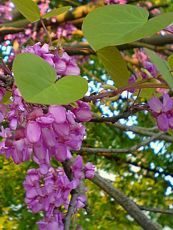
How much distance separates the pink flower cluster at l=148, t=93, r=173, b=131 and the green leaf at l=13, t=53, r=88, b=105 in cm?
28

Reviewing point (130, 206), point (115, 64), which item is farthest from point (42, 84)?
point (130, 206)

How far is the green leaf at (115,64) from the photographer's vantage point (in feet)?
3.00

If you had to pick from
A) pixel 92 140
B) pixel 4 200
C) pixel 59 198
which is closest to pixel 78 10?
pixel 92 140

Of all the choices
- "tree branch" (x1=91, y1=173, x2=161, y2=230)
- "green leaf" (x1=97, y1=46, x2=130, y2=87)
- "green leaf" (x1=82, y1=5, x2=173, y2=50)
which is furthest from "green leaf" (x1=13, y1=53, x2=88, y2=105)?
"tree branch" (x1=91, y1=173, x2=161, y2=230)

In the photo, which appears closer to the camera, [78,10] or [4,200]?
[4,200]

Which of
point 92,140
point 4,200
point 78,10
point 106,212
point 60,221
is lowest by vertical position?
point 106,212

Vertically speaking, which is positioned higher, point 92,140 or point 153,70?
point 153,70

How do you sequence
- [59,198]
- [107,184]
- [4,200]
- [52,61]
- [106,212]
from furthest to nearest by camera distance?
[106,212] < [4,200] < [107,184] < [59,198] < [52,61]

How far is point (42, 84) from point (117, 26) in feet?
0.39

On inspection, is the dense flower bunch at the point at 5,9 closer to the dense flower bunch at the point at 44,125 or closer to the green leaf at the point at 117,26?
the dense flower bunch at the point at 44,125

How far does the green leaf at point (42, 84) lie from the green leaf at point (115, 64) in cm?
18

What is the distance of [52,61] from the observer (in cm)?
84

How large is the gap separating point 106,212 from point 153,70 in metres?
2.34

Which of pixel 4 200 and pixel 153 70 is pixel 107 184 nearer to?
pixel 4 200
